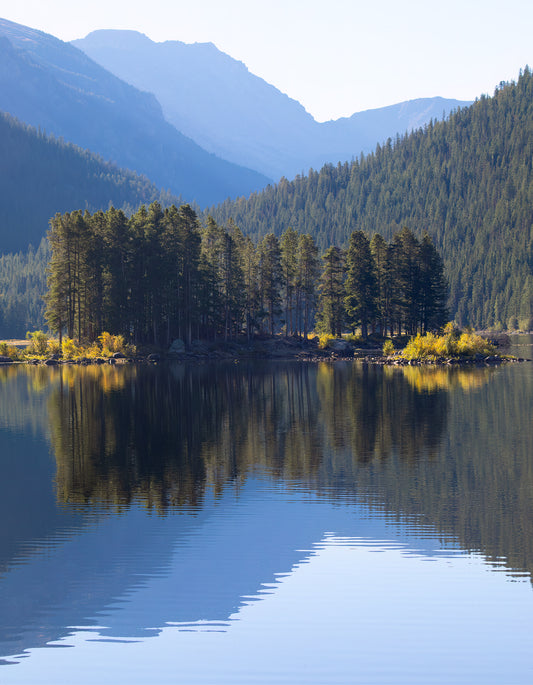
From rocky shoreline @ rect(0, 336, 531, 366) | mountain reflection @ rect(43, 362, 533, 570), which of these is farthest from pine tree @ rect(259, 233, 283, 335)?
mountain reflection @ rect(43, 362, 533, 570)

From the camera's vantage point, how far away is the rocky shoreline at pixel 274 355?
84500 mm

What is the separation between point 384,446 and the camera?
27703mm

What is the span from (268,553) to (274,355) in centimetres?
8738

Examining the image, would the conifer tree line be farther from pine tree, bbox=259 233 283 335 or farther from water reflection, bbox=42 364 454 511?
water reflection, bbox=42 364 454 511

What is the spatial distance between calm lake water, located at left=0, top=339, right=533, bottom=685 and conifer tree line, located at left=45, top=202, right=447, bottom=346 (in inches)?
Answer: 2453

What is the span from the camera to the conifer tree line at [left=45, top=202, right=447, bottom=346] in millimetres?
93688

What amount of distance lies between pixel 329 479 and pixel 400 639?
10758 mm

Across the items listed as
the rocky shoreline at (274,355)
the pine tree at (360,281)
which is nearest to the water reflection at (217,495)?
the rocky shoreline at (274,355)

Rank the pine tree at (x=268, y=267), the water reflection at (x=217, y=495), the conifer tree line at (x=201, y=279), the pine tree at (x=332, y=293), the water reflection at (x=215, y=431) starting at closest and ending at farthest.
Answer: the water reflection at (x=217, y=495), the water reflection at (x=215, y=431), the conifer tree line at (x=201, y=279), the pine tree at (x=332, y=293), the pine tree at (x=268, y=267)

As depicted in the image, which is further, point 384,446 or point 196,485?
point 384,446

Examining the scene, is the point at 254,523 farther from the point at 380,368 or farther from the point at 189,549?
the point at 380,368

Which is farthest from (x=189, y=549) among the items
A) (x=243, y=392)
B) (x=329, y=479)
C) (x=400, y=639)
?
(x=243, y=392)

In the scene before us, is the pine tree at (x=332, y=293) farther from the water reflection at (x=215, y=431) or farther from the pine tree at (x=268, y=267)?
the water reflection at (x=215, y=431)

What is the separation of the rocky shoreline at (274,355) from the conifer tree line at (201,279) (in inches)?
114
